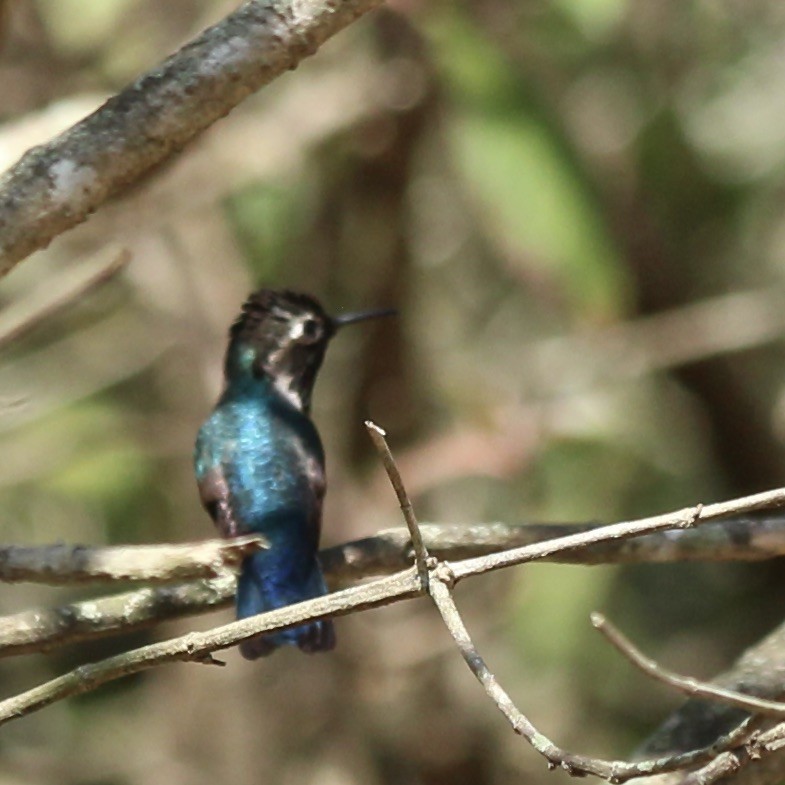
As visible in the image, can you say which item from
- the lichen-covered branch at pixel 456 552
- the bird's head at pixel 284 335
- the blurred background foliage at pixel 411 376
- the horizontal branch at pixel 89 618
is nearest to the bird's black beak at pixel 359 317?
the bird's head at pixel 284 335

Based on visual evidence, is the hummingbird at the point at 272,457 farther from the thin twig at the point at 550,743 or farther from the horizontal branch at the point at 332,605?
the thin twig at the point at 550,743

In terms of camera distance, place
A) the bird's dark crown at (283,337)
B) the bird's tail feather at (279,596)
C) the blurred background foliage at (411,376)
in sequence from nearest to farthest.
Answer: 1. the bird's tail feather at (279,596)
2. the bird's dark crown at (283,337)
3. the blurred background foliage at (411,376)

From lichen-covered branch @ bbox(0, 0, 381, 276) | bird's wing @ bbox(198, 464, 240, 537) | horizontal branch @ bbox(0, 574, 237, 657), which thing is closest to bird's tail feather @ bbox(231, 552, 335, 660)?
horizontal branch @ bbox(0, 574, 237, 657)

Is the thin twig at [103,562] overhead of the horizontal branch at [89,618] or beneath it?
overhead

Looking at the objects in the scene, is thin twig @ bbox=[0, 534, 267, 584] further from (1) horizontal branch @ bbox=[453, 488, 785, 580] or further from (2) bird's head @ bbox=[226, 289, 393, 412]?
(2) bird's head @ bbox=[226, 289, 393, 412]

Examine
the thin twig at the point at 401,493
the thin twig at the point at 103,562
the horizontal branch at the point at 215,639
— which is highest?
the thin twig at the point at 103,562

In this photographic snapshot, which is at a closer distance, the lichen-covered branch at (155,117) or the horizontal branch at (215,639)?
the horizontal branch at (215,639)

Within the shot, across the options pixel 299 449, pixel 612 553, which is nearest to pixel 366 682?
pixel 299 449
